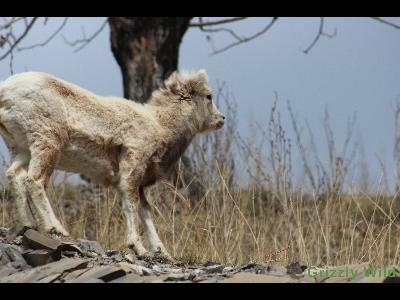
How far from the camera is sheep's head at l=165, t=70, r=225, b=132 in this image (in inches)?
316

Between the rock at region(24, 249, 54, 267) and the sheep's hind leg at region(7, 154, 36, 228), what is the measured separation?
28.7 inches

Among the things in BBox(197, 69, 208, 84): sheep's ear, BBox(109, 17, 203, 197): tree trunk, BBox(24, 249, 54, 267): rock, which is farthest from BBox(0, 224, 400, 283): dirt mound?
BBox(109, 17, 203, 197): tree trunk

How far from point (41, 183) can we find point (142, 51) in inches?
232

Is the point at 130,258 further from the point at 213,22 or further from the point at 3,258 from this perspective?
the point at 213,22

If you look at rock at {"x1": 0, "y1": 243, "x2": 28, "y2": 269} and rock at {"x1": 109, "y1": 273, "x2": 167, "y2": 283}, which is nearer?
rock at {"x1": 109, "y1": 273, "x2": 167, "y2": 283}

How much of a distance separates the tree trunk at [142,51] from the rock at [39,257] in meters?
6.33

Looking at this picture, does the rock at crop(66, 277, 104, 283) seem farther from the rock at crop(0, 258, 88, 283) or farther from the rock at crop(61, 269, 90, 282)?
the rock at crop(0, 258, 88, 283)

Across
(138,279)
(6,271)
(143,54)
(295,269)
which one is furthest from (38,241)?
(143,54)

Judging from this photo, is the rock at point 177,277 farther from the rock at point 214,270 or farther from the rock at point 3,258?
the rock at point 3,258

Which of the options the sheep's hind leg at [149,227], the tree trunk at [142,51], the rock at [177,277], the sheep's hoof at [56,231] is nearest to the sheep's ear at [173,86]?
the sheep's hind leg at [149,227]

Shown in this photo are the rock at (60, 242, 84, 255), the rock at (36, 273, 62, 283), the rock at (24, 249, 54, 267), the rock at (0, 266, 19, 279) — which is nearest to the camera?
the rock at (36, 273, 62, 283)

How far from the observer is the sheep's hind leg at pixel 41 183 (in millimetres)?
6668

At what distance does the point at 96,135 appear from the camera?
279 inches
